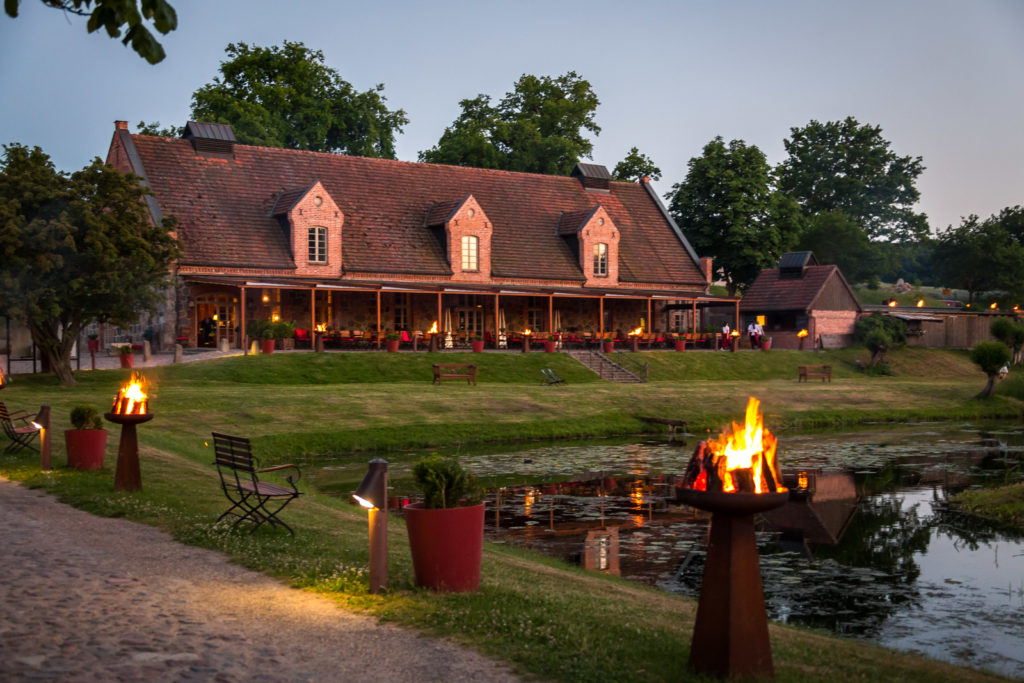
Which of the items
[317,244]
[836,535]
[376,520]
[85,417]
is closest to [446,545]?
[376,520]

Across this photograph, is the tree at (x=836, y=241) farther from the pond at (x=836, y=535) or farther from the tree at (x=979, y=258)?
the pond at (x=836, y=535)

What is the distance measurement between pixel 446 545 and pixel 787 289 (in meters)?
49.5

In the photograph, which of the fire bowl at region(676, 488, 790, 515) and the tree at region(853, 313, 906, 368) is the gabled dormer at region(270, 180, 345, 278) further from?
the fire bowl at region(676, 488, 790, 515)

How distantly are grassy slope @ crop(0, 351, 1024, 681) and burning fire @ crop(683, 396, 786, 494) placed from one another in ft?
4.27

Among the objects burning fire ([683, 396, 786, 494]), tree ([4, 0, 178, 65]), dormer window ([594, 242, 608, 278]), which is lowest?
burning fire ([683, 396, 786, 494])

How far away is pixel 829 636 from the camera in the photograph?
9.76 metres

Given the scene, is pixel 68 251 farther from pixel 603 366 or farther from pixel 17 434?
pixel 603 366

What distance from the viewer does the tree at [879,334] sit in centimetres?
4953

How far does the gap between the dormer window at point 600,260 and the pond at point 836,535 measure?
76.7 feet

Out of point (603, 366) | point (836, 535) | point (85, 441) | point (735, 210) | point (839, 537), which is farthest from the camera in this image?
point (735, 210)

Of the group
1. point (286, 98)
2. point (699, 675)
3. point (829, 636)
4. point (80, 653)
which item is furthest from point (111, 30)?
point (286, 98)

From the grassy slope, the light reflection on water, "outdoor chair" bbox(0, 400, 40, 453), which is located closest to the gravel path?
the grassy slope

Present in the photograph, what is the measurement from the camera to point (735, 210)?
5828 centimetres

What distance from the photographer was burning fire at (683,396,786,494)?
6777 mm
